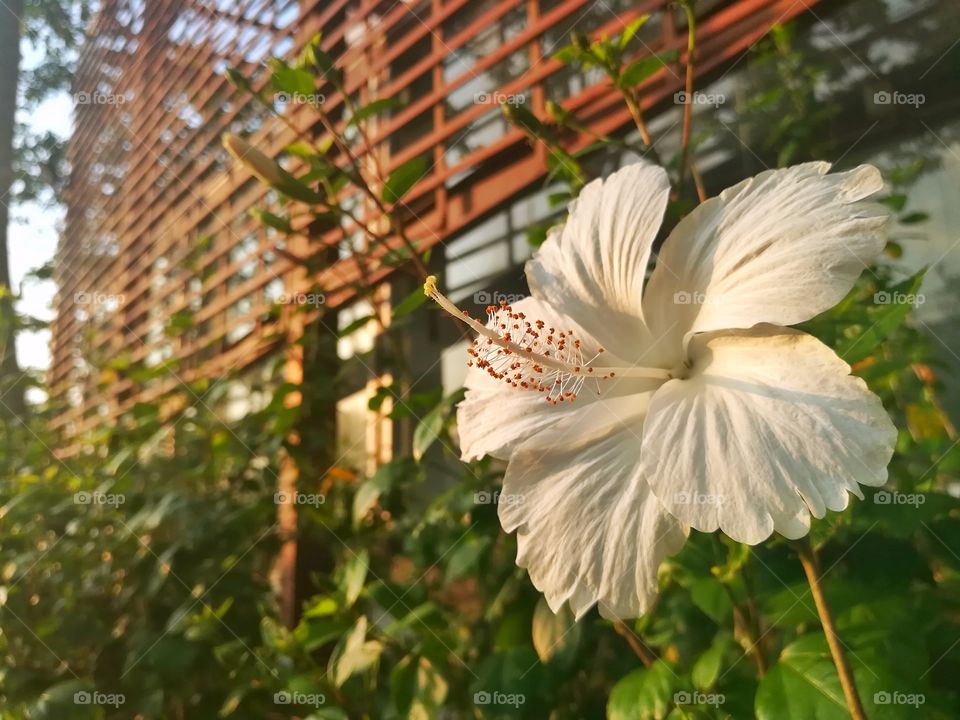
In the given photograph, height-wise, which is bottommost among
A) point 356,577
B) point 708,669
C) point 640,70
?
point 708,669

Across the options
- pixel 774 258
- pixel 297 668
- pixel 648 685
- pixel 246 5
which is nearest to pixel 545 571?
pixel 648 685

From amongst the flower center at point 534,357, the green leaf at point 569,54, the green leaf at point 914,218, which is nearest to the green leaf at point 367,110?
the green leaf at point 569,54

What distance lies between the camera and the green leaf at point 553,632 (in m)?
0.79

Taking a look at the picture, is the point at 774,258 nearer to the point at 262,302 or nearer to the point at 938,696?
the point at 938,696

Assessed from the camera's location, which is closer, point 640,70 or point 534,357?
point 534,357

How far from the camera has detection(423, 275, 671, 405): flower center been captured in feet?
1.92

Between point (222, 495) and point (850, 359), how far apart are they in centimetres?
126

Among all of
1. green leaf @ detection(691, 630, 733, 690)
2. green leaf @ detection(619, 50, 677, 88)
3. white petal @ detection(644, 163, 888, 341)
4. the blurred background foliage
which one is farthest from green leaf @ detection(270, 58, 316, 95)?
green leaf @ detection(691, 630, 733, 690)

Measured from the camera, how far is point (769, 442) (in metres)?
0.47

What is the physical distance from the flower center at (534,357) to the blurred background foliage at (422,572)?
0.71ft

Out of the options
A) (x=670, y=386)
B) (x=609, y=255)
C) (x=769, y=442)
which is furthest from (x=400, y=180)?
(x=769, y=442)

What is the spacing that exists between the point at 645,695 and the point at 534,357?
1.07 feet

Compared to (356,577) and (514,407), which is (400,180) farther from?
(356,577)

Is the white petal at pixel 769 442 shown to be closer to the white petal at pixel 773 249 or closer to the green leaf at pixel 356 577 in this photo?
the white petal at pixel 773 249
